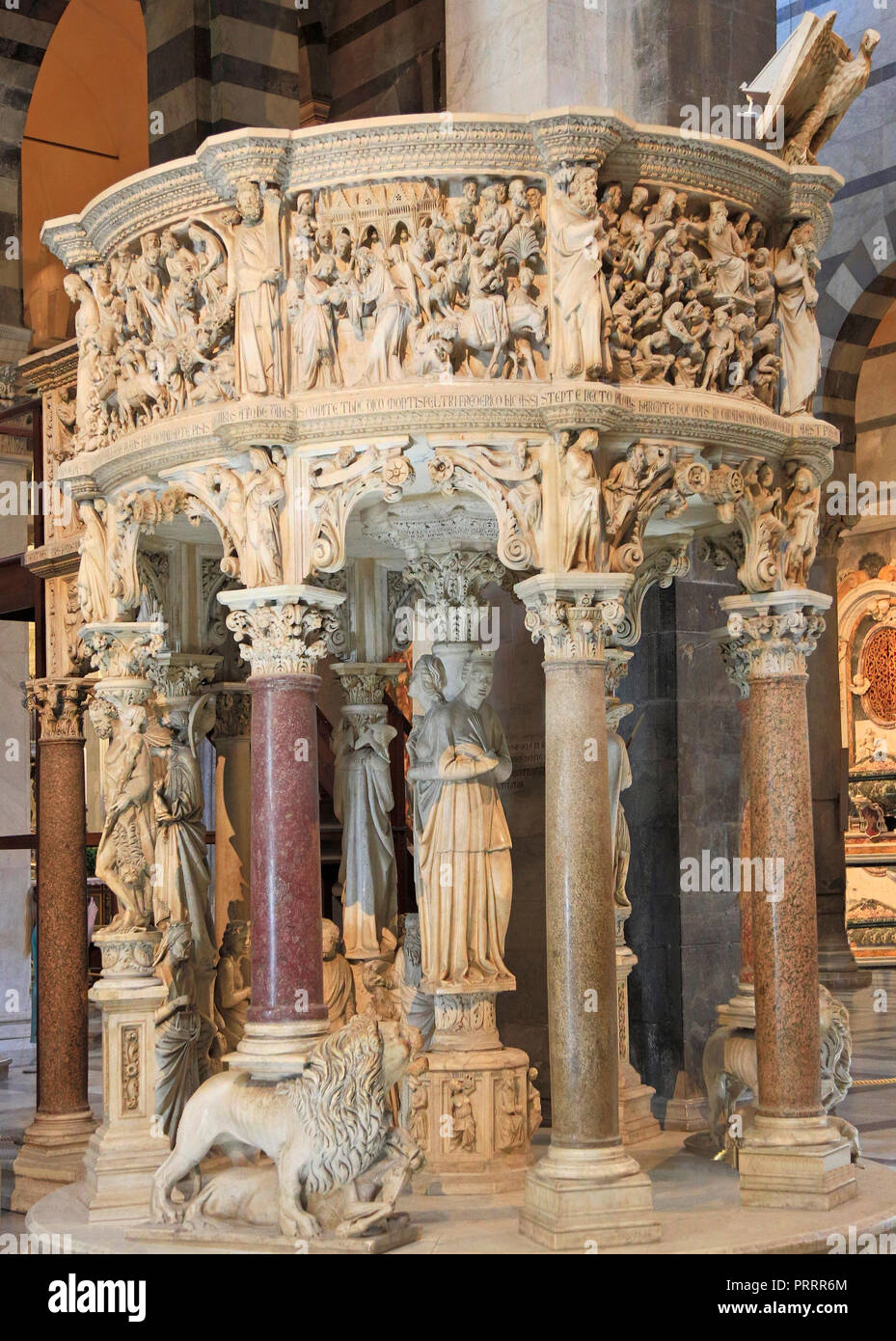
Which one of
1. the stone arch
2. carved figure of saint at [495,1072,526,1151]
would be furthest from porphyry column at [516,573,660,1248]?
the stone arch

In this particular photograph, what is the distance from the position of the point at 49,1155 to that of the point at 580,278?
739 cm

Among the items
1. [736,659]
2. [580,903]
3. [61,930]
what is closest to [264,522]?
[580,903]

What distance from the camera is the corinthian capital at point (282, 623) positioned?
27.8ft

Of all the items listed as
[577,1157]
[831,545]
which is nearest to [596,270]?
[577,1157]

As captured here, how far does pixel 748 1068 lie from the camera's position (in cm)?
965

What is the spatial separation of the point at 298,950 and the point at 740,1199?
2.56 metres

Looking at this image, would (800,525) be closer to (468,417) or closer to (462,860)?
(468,417)

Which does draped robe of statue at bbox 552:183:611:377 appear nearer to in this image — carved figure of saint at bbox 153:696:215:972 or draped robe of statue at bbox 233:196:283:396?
draped robe of statue at bbox 233:196:283:396

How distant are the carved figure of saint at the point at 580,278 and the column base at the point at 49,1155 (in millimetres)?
6635

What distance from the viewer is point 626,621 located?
30.4 ft

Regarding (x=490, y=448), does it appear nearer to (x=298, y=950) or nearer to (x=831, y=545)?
(x=298, y=950)

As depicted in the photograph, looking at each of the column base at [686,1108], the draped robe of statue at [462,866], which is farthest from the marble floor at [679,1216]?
the draped robe of statue at [462,866]

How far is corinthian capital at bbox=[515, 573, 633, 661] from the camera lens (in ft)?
27.3

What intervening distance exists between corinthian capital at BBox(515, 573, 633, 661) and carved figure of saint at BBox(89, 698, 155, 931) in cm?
251
